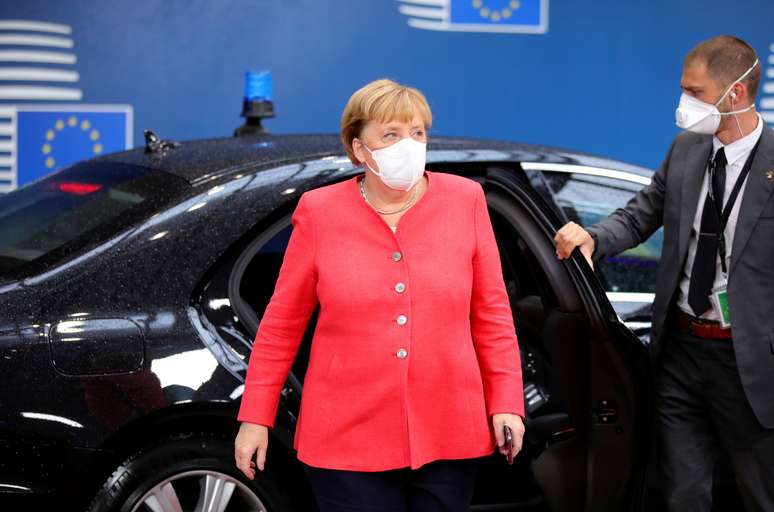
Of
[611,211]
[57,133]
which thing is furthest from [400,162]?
[57,133]

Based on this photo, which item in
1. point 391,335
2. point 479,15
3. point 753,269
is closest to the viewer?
point 391,335

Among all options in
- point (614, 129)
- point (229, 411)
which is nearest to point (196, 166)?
point (229, 411)

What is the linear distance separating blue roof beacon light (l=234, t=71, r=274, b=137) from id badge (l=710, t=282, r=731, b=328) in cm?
286

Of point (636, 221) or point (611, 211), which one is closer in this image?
point (636, 221)

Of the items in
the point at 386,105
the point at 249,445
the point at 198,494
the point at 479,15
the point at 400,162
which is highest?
the point at 479,15

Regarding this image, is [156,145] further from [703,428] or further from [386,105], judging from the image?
[703,428]

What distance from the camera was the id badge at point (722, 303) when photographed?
2787 mm

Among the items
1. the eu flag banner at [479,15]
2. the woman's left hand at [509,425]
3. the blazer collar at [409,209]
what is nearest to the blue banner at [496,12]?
the eu flag banner at [479,15]

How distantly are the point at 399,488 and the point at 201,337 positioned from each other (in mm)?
766

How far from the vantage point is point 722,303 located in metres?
2.79

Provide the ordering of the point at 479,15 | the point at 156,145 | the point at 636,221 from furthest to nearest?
the point at 479,15
the point at 156,145
the point at 636,221

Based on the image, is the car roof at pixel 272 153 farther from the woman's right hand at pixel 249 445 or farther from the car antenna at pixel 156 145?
the woman's right hand at pixel 249 445

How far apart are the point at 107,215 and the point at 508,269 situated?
3.99 ft

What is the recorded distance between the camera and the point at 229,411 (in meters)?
2.77
